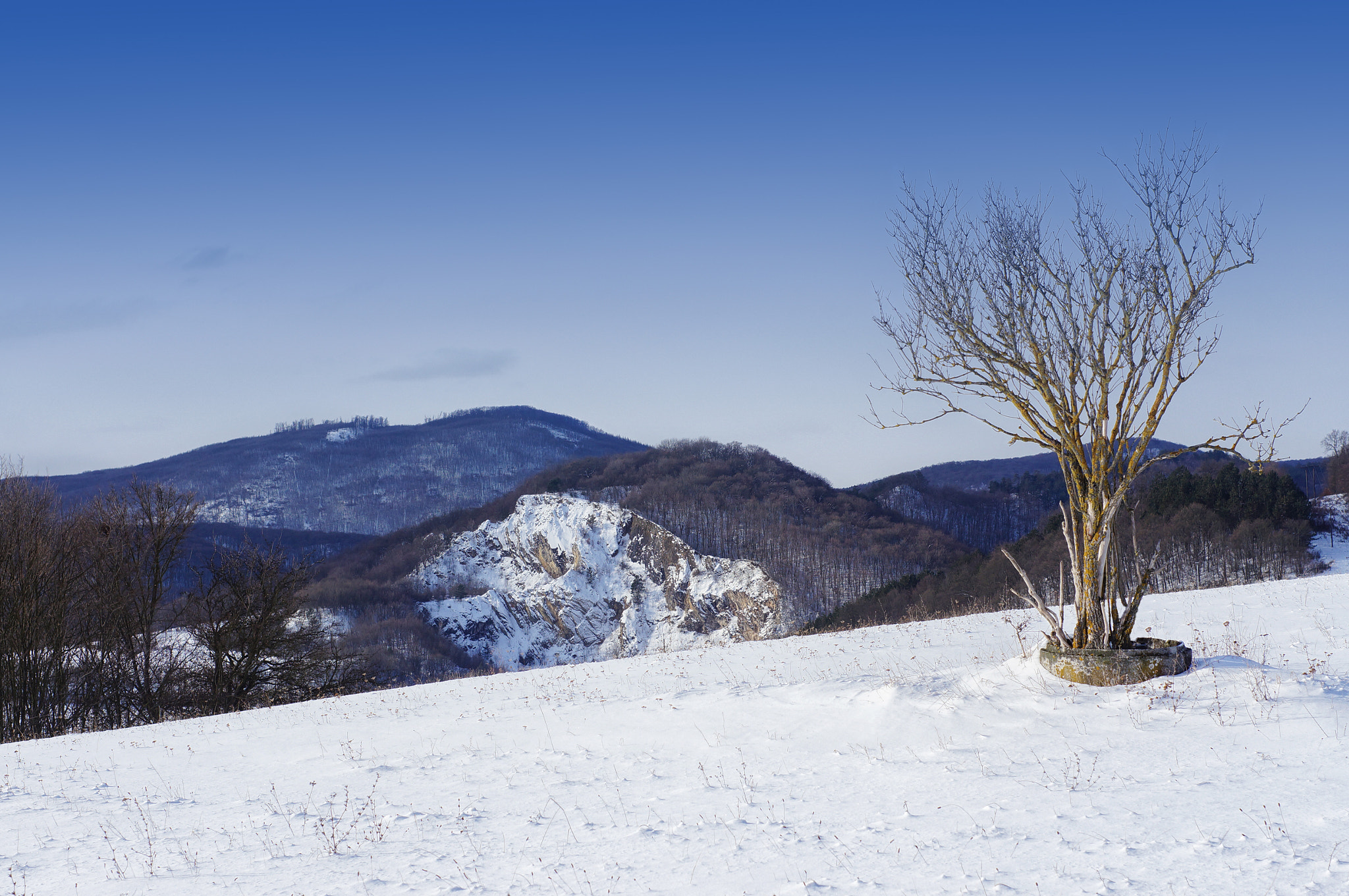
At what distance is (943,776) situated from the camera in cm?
771

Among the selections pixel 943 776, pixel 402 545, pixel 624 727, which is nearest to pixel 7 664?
pixel 624 727

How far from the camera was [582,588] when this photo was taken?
512ft

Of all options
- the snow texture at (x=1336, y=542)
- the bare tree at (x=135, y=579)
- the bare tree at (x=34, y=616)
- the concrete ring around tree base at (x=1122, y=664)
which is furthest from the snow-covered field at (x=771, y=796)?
the snow texture at (x=1336, y=542)

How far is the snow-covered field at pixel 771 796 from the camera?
5863mm

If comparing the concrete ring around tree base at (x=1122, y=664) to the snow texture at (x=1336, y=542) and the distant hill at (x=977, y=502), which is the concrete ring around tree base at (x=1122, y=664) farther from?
the distant hill at (x=977, y=502)

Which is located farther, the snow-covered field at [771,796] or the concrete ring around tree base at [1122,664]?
the concrete ring around tree base at [1122,664]

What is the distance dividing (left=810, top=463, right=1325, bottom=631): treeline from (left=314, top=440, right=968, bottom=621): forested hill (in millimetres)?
52433

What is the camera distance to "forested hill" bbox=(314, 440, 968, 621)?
138250 mm

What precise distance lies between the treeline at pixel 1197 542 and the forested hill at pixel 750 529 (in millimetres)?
52433

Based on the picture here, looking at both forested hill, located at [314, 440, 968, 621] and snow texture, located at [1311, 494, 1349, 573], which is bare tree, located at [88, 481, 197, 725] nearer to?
snow texture, located at [1311, 494, 1349, 573]

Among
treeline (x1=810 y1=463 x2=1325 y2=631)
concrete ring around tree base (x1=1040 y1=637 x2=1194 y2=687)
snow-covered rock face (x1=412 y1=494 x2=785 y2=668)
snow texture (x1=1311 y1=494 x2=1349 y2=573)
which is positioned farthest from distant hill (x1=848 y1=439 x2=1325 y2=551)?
concrete ring around tree base (x1=1040 y1=637 x2=1194 y2=687)

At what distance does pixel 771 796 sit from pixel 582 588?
151 m

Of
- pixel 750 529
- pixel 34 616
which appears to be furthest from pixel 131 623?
pixel 750 529

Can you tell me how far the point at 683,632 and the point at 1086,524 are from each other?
132939 mm
